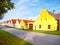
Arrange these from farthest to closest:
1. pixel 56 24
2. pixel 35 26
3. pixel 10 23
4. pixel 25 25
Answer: pixel 10 23
pixel 25 25
pixel 35 26
pixel 56 24

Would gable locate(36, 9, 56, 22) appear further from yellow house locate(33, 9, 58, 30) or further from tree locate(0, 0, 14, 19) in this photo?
tree locate(0, 0, 14, 19)

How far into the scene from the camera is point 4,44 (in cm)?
977

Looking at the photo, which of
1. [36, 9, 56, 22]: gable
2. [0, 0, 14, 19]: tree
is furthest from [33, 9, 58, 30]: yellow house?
[0, 0, 14, 19]: tree

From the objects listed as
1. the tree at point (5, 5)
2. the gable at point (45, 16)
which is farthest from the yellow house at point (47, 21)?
the tree at point (5, 5)

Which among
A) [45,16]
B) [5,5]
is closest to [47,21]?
[45,16]

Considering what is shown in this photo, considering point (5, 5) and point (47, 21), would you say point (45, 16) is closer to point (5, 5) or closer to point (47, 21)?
point (47, 21)

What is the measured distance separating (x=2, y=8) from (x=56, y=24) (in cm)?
1857

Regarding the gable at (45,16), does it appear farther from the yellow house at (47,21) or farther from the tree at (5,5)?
the tree at (5,5)

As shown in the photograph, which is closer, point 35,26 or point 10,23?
point 35,26

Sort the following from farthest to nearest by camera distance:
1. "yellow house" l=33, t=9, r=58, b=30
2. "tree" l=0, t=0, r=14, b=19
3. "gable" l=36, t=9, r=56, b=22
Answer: "gable" l=36, t=9, r=56, b=22 < "yellow house" l=33, t=9, r=58, b=30 < "tree" l=0, t=0, r=14, b=19

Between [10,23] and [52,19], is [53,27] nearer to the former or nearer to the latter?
[52,19]

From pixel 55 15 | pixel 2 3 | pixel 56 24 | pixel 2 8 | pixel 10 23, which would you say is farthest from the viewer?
pixel 10 23

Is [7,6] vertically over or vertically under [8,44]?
over

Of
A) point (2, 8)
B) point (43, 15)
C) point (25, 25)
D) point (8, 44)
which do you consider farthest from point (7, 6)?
point (25, 25)
